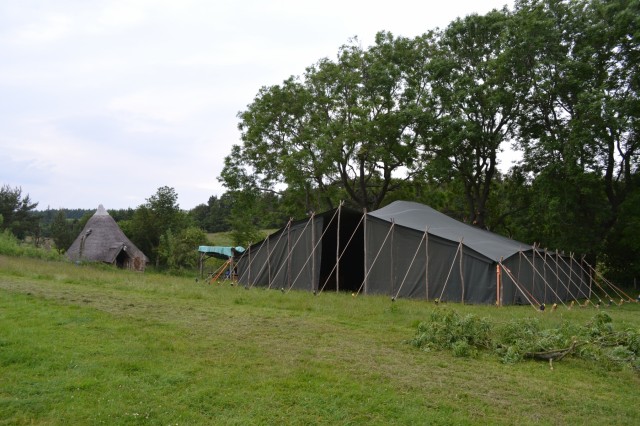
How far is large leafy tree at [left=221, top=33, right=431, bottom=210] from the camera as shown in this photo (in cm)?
2420

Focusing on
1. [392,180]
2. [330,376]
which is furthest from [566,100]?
[330,376]

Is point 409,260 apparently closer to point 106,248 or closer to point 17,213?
point 106,248

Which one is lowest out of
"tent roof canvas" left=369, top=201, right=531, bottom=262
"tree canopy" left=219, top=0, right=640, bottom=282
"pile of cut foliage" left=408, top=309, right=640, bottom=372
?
"pile of cut foliage" left=408, top=309, right=640, bottom=372

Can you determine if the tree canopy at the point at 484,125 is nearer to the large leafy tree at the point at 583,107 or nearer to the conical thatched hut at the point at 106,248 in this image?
the large leafy tree at the point at 583,107

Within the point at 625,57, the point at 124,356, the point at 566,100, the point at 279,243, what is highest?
the point at 625,57

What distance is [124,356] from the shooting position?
5.58 meters

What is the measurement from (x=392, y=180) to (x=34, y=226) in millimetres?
48383

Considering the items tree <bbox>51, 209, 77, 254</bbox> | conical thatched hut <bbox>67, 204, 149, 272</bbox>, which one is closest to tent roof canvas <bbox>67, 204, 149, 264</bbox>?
conical thatched hut <bbox>67, 204, 149, 272</bbox>

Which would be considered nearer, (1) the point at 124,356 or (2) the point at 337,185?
(1) the point at 124,356

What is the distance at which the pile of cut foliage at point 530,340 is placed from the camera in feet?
20.7

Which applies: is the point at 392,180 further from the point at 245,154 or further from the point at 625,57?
the point at 625,57

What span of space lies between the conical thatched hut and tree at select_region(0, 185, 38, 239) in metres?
23.6

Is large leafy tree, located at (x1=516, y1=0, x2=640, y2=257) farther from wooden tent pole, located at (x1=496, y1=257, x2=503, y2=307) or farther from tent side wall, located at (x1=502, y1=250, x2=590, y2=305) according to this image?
wooden tent pole, located at (x1=496, y1=257, x2=503, y2=307)

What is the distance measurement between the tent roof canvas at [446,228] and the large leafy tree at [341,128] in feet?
21.4
